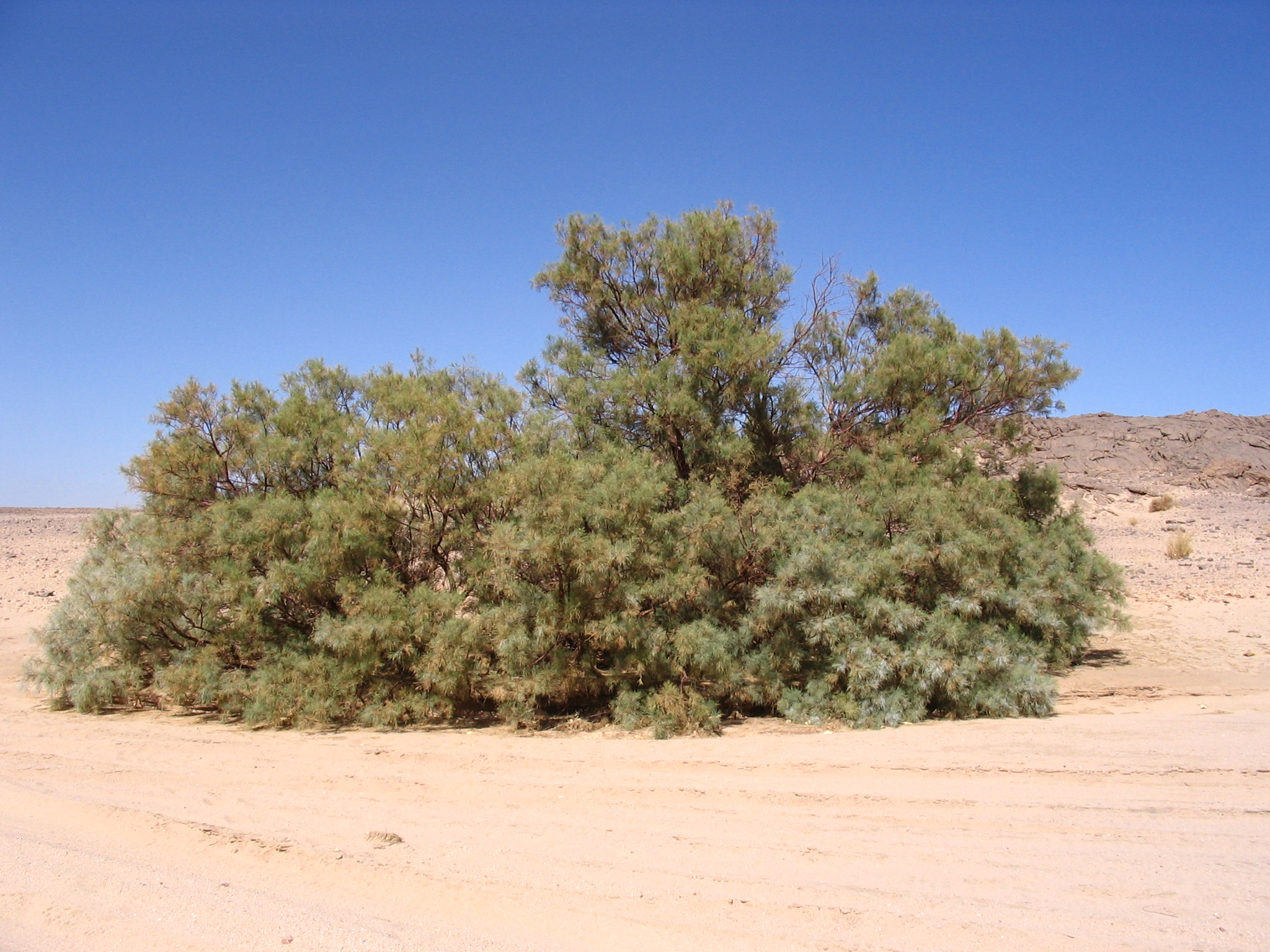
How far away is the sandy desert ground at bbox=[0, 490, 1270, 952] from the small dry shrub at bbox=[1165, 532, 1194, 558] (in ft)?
53.5

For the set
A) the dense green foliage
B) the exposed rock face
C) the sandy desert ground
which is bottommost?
the sandy desert ground

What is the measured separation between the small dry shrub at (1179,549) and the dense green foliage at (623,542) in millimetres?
14488

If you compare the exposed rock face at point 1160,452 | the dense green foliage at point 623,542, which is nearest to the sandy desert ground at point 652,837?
the dense green foliage at point 623,542

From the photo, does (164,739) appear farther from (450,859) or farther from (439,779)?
(450,859)

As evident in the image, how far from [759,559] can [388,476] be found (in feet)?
16.8

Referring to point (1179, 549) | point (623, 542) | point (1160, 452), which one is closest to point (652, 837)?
point (623, 542)

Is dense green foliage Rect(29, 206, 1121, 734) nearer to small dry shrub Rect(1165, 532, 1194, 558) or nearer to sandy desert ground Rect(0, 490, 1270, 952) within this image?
sandy desert ground Rect(0, 490, 1270, 952)

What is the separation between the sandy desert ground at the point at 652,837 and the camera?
4.47 m

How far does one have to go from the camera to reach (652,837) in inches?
234

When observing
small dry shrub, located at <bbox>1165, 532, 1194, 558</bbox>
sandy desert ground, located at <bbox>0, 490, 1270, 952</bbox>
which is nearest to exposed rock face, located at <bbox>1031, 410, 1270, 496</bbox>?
small dry shrub, located at <bbox>1165, 532, 1194, 558</bbox>

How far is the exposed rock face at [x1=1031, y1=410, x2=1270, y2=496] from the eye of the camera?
132 feet

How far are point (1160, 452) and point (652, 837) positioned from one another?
4731cm

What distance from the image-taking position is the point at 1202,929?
14.0ft

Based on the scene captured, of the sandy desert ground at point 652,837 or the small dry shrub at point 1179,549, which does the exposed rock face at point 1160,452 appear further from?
the sandy desert ground at point 652,837
